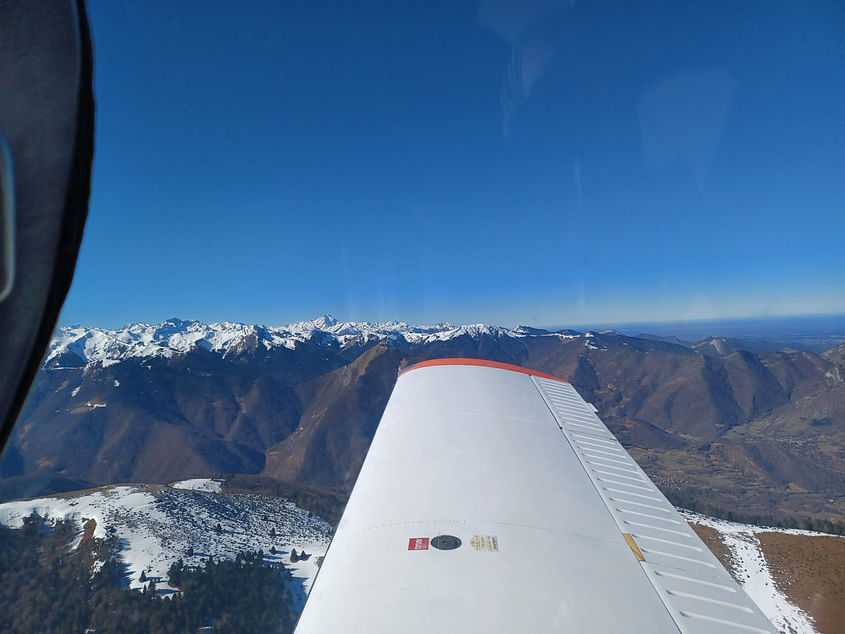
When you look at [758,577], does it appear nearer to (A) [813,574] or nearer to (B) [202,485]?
(A) [813,574]

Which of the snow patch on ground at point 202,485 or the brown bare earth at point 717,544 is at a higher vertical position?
the brown bare earth at point 717,544

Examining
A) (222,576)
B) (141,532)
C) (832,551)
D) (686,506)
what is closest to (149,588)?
(222,576)

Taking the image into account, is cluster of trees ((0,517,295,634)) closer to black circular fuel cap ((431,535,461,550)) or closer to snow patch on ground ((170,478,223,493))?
snow patch on ground ((170,478,223,493))

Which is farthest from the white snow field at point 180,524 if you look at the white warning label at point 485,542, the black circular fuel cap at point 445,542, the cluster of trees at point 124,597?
the white warning label at point 485,542

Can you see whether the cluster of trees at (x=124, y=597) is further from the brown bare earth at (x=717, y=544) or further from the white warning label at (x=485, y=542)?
the white warning label at (x=485, y=542)

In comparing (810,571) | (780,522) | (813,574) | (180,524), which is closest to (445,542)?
(813,574)

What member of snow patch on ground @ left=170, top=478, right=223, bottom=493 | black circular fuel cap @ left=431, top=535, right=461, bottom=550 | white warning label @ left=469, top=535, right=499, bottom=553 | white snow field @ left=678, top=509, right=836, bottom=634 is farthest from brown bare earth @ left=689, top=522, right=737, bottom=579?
snow patch on ground @ left=170, top=478, right=223, bottom=493

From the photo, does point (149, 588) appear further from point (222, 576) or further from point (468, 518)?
point (468, 518)
